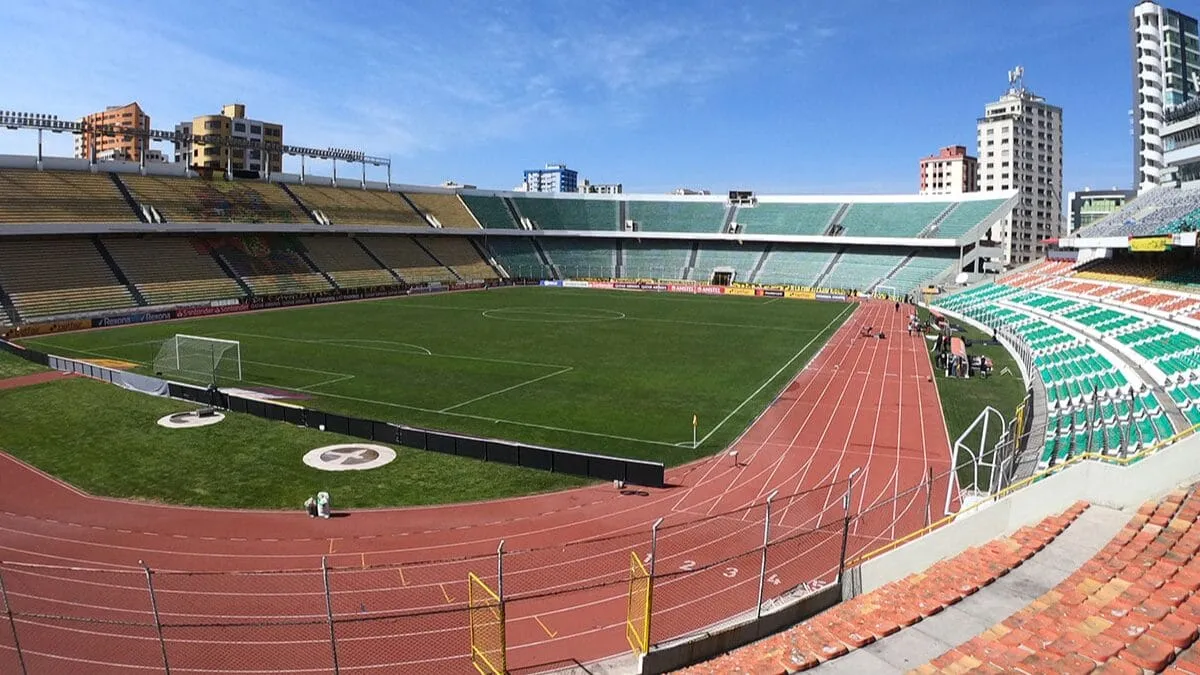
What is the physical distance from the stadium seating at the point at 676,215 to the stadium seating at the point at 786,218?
3.17m

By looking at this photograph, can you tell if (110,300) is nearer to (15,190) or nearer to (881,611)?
(15,190)

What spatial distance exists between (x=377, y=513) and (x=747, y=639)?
959 centimetres

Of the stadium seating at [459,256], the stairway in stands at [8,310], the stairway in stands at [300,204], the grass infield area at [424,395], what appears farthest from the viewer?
the stadium seating at [459,256]

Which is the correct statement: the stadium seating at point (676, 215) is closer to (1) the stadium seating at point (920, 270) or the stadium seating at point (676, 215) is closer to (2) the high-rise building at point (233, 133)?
(1) the stadium seating at point (920, 270)

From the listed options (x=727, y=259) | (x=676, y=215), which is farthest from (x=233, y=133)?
(x=727, y=259)

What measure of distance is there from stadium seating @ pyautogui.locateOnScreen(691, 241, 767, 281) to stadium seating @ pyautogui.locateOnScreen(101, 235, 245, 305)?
5197cm

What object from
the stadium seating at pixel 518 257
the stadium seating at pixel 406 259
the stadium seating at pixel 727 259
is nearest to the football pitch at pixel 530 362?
the stadium seating at pixel 406 259

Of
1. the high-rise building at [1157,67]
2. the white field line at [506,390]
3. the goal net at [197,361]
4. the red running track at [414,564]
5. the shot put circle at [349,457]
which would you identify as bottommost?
the red running track at [414,564]

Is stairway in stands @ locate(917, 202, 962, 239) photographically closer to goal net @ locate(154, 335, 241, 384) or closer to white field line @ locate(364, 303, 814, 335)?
white field line @ locate(364, 303, 814, 335)

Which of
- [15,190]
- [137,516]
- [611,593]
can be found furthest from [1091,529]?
[15,190]

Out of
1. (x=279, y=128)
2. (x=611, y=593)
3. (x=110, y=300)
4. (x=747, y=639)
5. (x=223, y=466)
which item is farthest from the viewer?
(x=279, y=128)

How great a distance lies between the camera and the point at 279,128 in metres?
148

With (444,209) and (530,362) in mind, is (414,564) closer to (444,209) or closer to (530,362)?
(530,362)

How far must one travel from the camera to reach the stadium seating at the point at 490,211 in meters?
95.2
